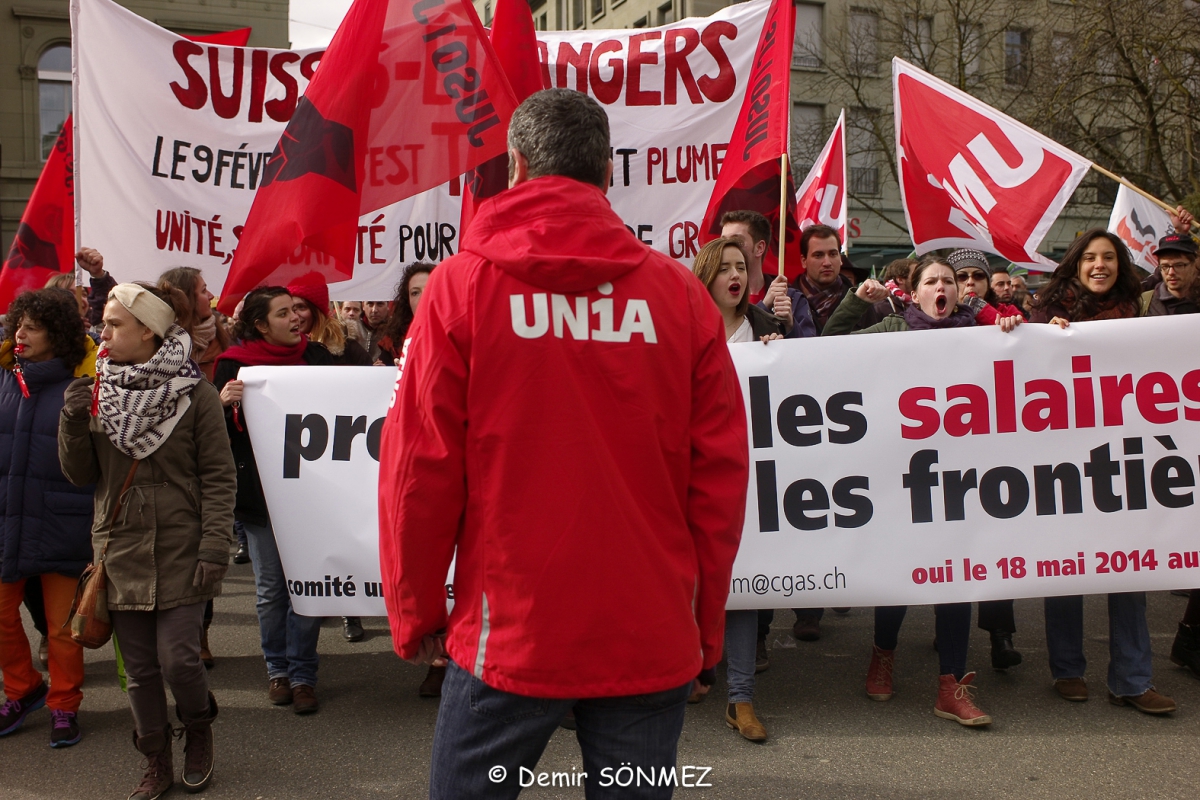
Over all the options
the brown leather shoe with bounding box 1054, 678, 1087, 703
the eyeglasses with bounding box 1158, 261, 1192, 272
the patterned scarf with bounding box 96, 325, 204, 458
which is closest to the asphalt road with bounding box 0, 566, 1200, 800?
the brown leather shoe with bounding box 1054, 678, 1087, 703

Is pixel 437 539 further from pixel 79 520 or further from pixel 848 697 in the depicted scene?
pixel 848 697

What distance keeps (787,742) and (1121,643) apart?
1501mm

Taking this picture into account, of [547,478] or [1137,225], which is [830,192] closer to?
[1137,225]

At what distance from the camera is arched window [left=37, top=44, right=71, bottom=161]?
2764 cm

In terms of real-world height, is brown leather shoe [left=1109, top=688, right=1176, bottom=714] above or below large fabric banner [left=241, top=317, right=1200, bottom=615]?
below

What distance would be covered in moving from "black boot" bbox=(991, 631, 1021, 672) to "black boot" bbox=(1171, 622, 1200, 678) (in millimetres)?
741

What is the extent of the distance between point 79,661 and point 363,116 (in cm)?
257

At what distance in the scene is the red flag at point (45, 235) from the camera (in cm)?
722

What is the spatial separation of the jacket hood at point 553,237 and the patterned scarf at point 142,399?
2.05 meters

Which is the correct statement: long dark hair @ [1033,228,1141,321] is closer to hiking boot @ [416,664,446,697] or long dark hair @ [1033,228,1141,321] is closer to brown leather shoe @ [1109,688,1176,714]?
brown leather shoe @ [1109,688,1176,714]

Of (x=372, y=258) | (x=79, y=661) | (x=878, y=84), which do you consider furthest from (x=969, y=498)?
(x=878, y=84)

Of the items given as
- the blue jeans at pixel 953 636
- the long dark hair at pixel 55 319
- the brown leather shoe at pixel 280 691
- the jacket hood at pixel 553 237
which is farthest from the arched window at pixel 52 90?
the jacket hood at pixel 553 237

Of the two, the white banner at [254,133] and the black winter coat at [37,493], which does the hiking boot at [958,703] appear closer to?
the white banner at [254,133]

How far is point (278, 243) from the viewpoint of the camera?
4.30 meters
